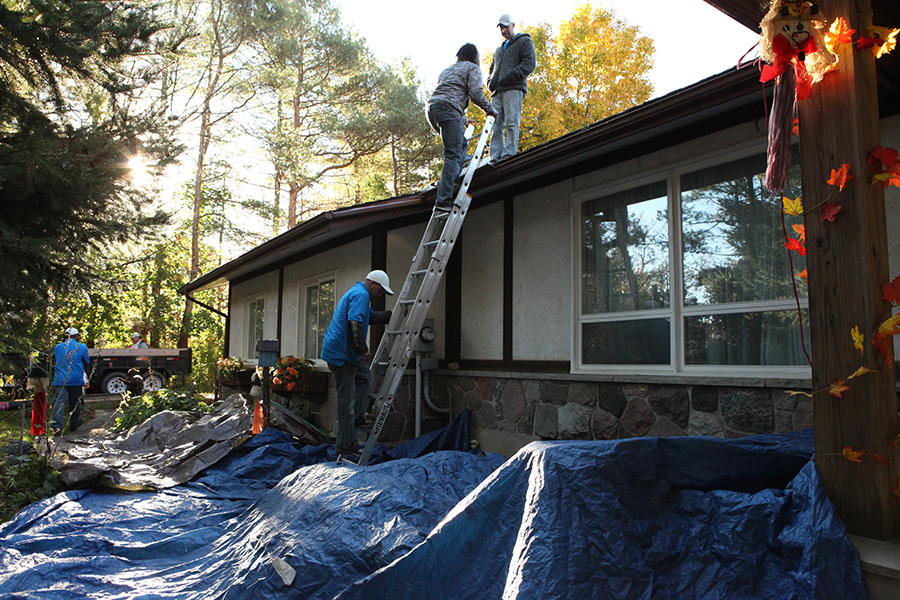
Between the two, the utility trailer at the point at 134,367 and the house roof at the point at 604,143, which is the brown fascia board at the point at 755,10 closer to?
the house roof at the point at 604,143

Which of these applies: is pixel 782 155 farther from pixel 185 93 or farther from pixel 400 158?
pixel 185 93

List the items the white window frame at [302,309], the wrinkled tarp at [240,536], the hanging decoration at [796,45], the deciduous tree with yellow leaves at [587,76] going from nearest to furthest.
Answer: the hanging decoration at [796,45], the wrinkled tarp at [240,536], the white window frame at [302,309], the deciduous tree with yellow leaves at [587,76]

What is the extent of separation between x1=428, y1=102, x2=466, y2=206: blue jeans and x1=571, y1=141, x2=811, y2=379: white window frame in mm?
1233

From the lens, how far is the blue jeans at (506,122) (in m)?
6.89

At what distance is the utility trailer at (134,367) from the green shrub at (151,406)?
14.0 ft

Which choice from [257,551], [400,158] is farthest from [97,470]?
[400,158]

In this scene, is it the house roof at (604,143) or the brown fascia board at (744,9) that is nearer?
the brown fascia board at (744,9)

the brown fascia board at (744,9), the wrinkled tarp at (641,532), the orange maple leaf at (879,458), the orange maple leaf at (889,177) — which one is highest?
the brown fascia board at (744,9)

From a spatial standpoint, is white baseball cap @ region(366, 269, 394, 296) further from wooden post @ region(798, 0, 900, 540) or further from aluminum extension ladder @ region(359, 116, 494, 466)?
wooden post @ region(798, 0, 900, 540)

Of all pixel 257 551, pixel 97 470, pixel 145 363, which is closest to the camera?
pixel 257 551

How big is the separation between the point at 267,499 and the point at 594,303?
3.15 meters

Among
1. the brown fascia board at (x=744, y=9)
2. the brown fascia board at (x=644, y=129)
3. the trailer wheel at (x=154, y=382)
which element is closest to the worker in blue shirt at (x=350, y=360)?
the brown fascia board at (x=644, y=129)

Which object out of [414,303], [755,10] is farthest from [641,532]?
[414,303]

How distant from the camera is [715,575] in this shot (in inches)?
76.2
